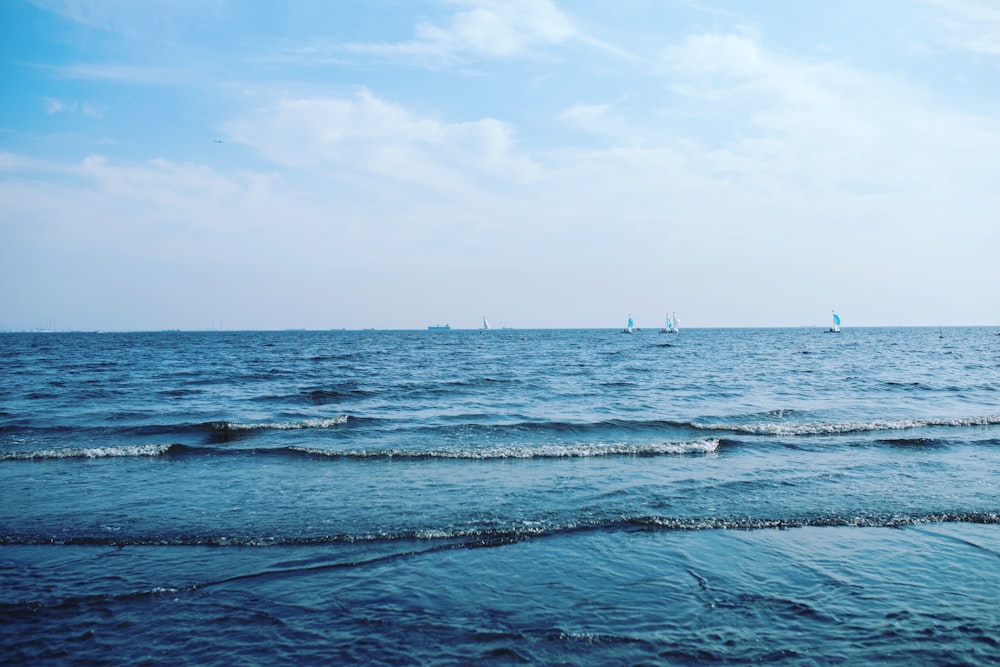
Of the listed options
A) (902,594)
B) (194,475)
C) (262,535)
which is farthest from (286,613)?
(194,475)

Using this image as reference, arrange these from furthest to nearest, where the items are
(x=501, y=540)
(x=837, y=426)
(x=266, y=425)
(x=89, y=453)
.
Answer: (x=266, y=425) < (x=837, y=426) < (x=89, y=453) < (x=501, y=540)

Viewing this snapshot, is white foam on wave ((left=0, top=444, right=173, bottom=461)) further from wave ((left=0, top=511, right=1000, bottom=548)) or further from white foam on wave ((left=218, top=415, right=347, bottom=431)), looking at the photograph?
wave ((left=0, top=511, right=1000, bottom=548))

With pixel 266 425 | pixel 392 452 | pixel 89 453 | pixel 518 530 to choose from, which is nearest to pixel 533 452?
pixel 392 452

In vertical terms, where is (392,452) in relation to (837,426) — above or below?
below

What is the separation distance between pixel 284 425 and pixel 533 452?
10123 millimetres

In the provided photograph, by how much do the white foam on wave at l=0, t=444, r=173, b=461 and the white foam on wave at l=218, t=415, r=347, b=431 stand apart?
3.48 meters

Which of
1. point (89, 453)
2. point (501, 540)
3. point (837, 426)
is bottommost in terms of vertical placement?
point (89, 453)

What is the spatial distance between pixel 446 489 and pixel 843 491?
834cm

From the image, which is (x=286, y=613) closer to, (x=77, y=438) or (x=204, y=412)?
(x=77, y=438)

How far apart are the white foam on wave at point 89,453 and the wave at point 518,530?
25.3 ft

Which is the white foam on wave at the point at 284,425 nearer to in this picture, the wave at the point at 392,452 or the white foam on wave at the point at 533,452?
the wave at the point at 392,452

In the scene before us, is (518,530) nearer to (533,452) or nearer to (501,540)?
(501,540)

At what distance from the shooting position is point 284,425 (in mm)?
21734

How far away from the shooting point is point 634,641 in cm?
620
